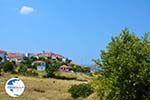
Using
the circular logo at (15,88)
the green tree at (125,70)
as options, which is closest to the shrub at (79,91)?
the green tree at (125,70)

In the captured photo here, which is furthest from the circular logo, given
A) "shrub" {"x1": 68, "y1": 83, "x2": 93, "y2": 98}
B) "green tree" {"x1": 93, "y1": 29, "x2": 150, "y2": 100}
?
"shrub" {"x1": 68, "y1": 83, "x2": 93, "y2": 98}

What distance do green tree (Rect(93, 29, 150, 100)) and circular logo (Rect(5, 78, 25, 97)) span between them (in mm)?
7553

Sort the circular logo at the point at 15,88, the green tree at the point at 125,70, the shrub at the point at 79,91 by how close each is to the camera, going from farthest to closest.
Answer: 1. the shrub at the point at 79,91
2. the green tree at the point at 125,70
3. the circular logo at the point at 15,88

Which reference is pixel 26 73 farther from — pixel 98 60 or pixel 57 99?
pixel 98 60

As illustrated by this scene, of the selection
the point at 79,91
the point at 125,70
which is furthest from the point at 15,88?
the point at 79,91

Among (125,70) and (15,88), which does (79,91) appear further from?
(15,88)

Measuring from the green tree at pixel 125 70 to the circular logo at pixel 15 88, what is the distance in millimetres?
7553

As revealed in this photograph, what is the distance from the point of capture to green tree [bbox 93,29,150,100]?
2347 centimetres

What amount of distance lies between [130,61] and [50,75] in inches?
2506

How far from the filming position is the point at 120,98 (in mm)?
23969

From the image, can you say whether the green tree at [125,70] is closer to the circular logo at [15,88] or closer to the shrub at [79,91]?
the circular logo at [15,88]

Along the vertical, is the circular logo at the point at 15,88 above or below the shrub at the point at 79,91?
below

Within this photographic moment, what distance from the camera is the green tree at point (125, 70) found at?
23.5m

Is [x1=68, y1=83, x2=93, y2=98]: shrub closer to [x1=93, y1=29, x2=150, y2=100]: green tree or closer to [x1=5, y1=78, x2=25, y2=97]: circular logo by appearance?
[x1=93, y1=29, x2=150, y2=100]: green tree
